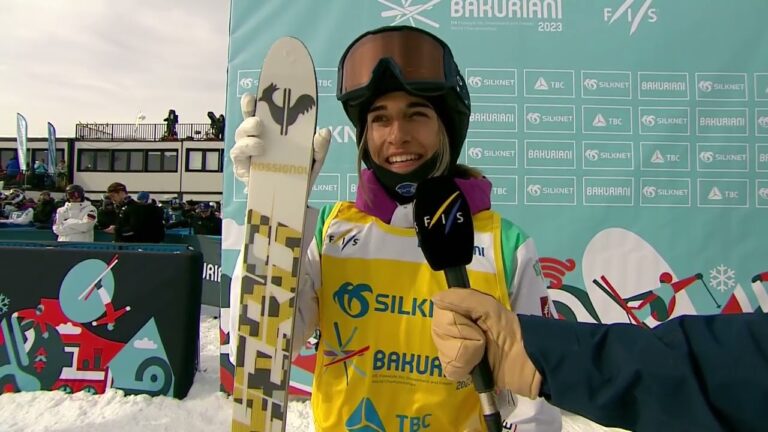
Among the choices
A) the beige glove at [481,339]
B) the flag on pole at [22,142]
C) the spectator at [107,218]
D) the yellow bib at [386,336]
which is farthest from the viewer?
the flag on pole at [22,142]

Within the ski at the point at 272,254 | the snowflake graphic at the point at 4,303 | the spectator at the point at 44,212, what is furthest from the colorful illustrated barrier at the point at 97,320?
the spectator at the point at 44,212

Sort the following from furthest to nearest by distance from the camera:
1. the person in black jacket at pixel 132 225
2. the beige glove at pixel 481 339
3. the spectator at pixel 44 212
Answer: the spectator at pixel 44 212
the person in black jacket at pixel 132 225
the beige glove at pixel 481 339

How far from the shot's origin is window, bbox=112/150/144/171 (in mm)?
26625

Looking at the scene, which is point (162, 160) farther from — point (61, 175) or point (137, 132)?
point (61, 175)

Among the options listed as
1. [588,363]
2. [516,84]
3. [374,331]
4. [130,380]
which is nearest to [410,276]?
[374,331]

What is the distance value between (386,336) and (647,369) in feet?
2.58

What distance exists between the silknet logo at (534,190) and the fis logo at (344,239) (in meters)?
2.56

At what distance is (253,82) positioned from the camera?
3.77 m

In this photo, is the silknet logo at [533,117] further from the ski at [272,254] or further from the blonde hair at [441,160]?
the ski at [272,254]

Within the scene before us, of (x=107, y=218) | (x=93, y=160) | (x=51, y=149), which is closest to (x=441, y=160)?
(x=107, y=218)

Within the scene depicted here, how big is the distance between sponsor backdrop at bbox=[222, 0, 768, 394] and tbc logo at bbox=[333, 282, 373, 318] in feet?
7.77

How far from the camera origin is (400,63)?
142cm

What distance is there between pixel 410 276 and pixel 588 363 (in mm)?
736

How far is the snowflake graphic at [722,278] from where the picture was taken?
3.60m
